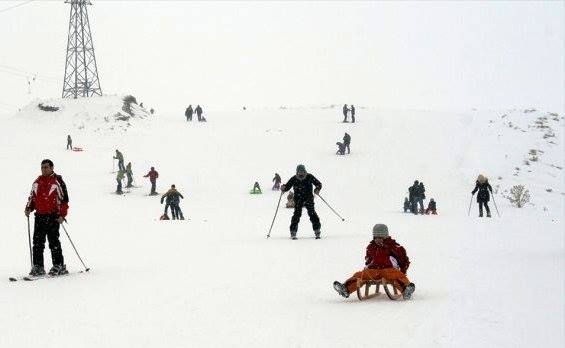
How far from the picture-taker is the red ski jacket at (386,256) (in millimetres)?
8367

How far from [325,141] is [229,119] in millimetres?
11535

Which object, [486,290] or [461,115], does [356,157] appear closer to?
[461,115]

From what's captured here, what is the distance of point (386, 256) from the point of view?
8359mm

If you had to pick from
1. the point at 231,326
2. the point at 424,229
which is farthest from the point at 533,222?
the point at 231,326

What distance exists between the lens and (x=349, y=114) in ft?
171

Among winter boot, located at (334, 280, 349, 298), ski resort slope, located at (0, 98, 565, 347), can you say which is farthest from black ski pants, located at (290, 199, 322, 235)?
winter boot, located at (334, 280, 349, 298)

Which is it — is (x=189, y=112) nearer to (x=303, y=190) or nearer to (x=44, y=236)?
(x=303, y=190)

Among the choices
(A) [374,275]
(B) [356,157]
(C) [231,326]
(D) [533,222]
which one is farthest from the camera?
Answer: (B) [356,157]

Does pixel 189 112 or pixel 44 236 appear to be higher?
pixel 189 112

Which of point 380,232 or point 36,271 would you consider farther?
point 36,271

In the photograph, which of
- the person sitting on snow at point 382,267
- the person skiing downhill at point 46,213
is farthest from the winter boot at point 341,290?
the person skiing downhill at point 46,213

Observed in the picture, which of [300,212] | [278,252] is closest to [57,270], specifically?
[278,252]

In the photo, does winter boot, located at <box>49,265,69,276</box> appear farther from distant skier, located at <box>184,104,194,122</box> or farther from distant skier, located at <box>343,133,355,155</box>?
distant skier, located at <box>184,104,194,122</box>

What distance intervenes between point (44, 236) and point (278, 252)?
4451 mm
